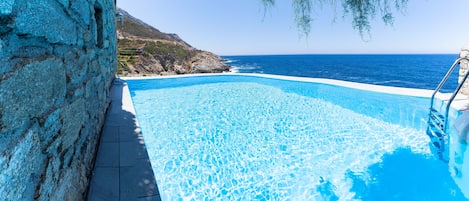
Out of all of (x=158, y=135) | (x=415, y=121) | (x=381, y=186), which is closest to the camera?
(x=381, y=186)

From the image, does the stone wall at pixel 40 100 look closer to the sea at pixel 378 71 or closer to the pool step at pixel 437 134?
the pool step at pixel 437 134

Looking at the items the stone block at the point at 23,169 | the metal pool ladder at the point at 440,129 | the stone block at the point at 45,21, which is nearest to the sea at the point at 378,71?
the metal pool ladder at the point at 440,129

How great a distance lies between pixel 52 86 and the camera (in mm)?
1214

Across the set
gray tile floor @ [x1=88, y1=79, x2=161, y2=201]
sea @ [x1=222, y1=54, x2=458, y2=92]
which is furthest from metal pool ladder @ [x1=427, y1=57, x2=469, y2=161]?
sea @ [x1=222, y1=54, x2=458, y2=92]

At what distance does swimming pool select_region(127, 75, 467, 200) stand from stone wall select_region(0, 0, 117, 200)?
151 centimetres

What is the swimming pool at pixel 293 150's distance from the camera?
9.44 ft

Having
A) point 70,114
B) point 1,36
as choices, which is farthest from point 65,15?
point 1,36

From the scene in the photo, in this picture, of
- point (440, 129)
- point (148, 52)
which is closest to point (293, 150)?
point (440, 129)

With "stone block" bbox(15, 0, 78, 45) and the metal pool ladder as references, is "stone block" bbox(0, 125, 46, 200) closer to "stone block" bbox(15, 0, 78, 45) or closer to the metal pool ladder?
"stone block" bbox(15, 0, 78, 45)

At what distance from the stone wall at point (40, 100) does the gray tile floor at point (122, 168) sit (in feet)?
1.03

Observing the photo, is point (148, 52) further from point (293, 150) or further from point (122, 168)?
point (122, 168)

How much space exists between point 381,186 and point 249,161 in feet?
5.89

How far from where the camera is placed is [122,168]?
2.40m

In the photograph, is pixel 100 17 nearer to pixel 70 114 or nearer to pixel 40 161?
pixel 70 114
